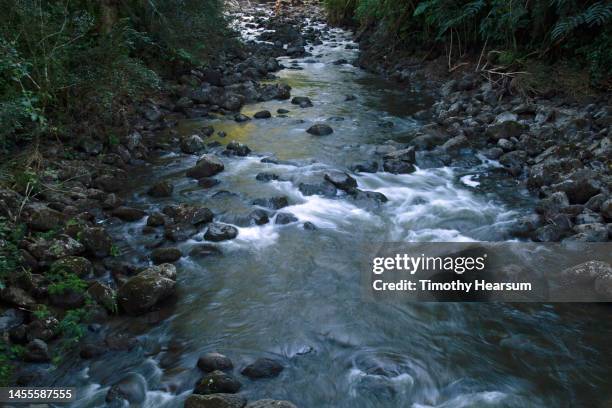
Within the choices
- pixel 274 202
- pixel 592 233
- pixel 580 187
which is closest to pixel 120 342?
pixel 274 202

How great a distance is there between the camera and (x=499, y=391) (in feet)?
13.1

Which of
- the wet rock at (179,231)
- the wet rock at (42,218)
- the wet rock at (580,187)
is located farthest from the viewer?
the wet rock at (580,187)

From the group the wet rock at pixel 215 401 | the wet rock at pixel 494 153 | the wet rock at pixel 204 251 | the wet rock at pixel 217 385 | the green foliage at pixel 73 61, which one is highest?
the green foliage at pixel 73 61

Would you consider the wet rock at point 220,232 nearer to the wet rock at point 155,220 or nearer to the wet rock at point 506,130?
the wet rock at point 155,220

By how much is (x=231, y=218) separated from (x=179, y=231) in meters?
0.73

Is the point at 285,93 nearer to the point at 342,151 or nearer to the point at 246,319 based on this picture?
the point at 342,151

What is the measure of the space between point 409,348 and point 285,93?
29.9 feet

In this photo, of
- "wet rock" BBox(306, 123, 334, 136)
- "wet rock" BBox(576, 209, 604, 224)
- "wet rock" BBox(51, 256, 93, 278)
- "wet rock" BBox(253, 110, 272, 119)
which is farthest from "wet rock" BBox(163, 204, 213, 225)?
"wet rock" BBox(253, 110, 272, 119)

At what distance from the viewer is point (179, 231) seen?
243 inches

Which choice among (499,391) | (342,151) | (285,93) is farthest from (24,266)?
(285,93)

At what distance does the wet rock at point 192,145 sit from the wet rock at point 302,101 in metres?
3.44

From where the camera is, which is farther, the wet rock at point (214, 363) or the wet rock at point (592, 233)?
the wet rock at point (592, 233)

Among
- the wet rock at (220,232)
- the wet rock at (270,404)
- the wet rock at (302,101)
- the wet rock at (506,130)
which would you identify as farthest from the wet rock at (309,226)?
the wet rock at (302,101)

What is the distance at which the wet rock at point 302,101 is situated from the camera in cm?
1192
